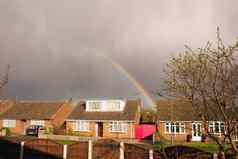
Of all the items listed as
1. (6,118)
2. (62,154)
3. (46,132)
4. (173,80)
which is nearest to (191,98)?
(173,80)

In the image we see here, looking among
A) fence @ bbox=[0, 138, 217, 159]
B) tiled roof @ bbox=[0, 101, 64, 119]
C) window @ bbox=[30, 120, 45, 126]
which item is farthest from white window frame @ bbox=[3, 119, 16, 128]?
fence @ bbox=[0, 138, 217, 159]

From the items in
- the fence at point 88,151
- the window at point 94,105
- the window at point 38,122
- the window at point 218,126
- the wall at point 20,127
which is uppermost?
the window at point 218,126

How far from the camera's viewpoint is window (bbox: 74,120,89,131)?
44156mm

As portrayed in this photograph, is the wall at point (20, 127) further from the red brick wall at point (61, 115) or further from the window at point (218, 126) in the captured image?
the window at point (218, 126)

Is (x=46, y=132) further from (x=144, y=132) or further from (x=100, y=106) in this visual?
(x=144, y=132)

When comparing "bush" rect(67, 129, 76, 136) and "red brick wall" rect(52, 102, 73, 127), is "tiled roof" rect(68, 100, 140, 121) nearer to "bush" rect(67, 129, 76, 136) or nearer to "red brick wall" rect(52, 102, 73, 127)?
"bush" rect(67, 129, 76, 136)

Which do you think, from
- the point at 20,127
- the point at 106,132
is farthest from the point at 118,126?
the point at 20,127

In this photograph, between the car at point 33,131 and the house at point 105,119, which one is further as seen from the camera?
the car at point 33,131

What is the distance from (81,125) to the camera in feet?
146

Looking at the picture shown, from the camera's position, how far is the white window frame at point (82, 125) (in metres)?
44.1

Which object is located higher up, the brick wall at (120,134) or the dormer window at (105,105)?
the dormer window at (105,105)

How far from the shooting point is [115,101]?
4578 cm

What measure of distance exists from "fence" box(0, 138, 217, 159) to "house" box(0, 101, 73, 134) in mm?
27305

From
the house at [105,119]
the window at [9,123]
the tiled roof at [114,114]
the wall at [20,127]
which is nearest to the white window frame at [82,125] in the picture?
the house at [105,119]
